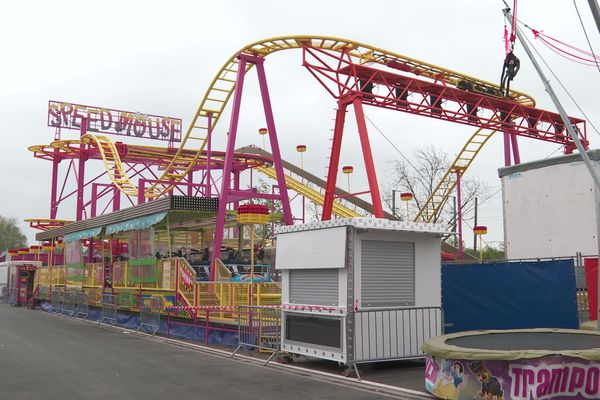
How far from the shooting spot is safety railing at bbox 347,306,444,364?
1056cm

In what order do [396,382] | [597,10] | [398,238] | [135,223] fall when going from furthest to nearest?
[135,223]
[398,238]
[396,382]
[597,10]

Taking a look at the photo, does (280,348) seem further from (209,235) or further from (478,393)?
(209,235)

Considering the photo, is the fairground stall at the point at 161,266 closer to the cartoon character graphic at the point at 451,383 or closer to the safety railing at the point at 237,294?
the safety railing at the point at 237,294

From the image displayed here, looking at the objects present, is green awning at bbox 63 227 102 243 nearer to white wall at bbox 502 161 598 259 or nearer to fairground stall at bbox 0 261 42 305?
fairground stall at bbox 0 261 42 305

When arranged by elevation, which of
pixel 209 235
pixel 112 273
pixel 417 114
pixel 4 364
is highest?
pixel 417 114

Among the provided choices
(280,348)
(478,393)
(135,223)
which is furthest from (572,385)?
(135,223)

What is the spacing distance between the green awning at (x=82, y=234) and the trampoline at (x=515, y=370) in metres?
19.5

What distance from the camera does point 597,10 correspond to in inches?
272

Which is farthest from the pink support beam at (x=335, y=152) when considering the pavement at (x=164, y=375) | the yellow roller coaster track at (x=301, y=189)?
the yellow roller coaster track at (x=301, y=189)

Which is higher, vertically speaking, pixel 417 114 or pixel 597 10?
pixel 417 114

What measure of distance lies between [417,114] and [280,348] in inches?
532

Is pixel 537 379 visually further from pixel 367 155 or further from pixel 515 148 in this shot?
pixel 515 148

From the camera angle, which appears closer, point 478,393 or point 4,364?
point 478,393

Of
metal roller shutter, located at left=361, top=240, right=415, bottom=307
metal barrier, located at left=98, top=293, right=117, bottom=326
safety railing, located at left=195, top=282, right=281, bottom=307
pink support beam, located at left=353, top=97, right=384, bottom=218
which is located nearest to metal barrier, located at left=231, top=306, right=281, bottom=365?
safety railing, located at left=195, top=282, right=281, bottom=307
